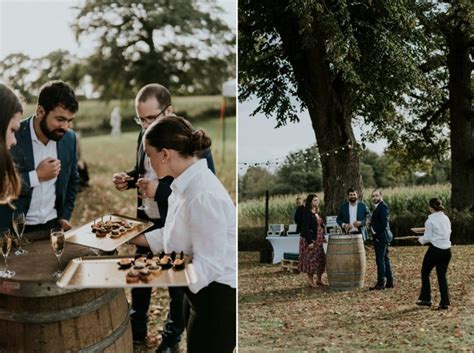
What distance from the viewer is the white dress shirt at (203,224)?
2.82m

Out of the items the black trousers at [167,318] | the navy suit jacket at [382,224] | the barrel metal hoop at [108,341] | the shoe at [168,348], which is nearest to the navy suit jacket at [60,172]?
the black trousers at [167,318]

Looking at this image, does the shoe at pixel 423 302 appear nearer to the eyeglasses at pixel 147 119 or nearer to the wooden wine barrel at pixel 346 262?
the wooden wine barrel at pixel 346 262

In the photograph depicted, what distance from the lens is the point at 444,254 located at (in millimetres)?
4070

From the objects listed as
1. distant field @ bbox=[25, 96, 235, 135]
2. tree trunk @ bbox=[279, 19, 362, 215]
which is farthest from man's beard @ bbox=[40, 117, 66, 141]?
tree trunk @ bbox=[279, 19, 362, 215]

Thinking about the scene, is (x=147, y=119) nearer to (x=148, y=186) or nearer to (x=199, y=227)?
(x=148, y=186)

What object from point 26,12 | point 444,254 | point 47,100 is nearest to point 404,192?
point 444,254

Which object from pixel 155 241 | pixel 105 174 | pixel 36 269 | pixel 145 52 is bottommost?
pixel 36 269

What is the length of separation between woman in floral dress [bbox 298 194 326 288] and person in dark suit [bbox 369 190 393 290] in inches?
13.7

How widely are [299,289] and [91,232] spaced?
1578mm

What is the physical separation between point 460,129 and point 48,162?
8.17 ft

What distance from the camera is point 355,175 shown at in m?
4.26

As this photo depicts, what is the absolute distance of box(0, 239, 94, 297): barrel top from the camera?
109 inches

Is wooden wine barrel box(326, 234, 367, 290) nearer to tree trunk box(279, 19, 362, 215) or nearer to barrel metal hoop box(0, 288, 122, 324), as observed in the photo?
tree trunk box(279, 19, 362, 215)

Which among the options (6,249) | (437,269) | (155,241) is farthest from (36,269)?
(437,269)
